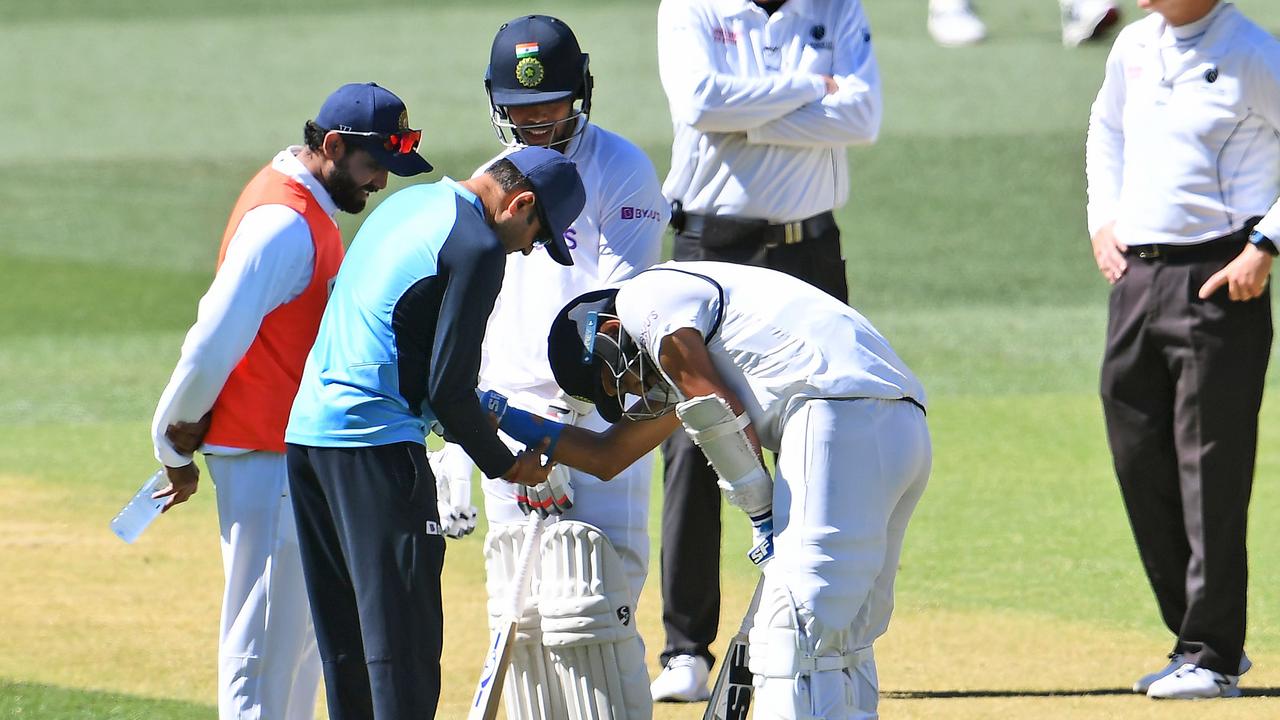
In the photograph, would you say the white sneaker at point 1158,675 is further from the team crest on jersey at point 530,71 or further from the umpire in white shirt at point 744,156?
the team crest on jersey at point 530,71

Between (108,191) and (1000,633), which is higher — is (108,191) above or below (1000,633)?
above

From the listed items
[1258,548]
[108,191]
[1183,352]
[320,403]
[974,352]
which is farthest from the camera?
[108,191]

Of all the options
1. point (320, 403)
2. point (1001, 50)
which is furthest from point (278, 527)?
point (1001, 50)

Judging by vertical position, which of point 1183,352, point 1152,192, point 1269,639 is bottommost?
point 1269,639

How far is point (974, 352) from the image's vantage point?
578 inches

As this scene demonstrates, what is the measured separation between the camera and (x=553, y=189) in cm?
519

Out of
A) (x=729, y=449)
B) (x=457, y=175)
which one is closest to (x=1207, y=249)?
(x=729, y=449)

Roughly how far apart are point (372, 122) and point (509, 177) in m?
0.68

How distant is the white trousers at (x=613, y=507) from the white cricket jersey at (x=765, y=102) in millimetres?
1868

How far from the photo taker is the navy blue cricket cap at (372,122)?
5.67 meters

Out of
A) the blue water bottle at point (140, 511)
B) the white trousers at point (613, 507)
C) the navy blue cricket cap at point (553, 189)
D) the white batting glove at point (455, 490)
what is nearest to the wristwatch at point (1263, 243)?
the white trousers at point (613, 507)

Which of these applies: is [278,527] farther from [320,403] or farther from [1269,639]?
[1269,639]

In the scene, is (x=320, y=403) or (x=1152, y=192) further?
(x=1152, y=192)

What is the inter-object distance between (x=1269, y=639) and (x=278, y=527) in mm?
4282
